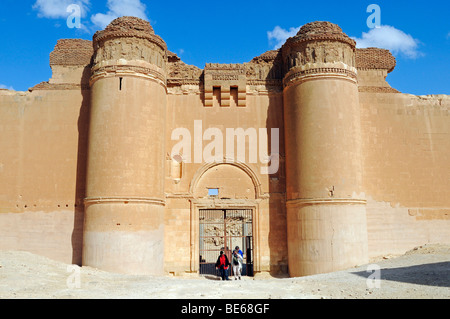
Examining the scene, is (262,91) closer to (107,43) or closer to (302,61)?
(302,61)

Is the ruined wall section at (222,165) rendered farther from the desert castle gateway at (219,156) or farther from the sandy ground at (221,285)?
the sandy ground at (221,285)

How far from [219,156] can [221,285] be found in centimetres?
641

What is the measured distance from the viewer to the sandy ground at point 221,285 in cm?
775

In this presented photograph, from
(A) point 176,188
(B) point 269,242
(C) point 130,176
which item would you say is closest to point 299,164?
(B) point 269,242

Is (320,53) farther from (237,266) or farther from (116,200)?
(116,200)

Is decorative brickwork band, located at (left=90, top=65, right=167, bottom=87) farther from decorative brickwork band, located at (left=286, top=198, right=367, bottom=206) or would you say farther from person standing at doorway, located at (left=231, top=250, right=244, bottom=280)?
person standing at doorway, located at (left=231, top=250, right=244, bottom=280)

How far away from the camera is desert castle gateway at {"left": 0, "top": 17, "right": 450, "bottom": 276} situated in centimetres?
1329

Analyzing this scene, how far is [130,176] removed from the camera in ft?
43.5

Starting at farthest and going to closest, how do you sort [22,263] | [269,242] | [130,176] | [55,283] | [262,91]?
[262,91]
[269,242]
[130,176]
[22,263]
[55,283]

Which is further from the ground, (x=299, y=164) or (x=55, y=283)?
(x=299, y=164)

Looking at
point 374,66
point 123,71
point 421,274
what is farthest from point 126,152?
point 374,66

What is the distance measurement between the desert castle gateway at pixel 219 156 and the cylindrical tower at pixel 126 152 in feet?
0.15

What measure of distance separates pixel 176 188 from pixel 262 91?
5.03m

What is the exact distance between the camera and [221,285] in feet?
30.3
